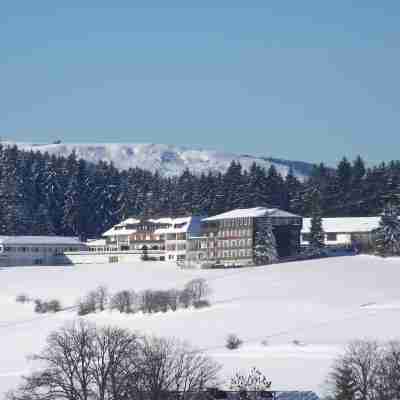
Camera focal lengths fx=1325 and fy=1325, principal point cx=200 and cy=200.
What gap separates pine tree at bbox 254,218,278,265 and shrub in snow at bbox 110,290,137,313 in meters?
24.9

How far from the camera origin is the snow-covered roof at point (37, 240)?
156 meters

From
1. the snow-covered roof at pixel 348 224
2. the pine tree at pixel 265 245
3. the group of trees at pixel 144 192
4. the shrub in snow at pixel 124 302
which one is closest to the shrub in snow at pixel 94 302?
the shrub in snow at pixel 124 302

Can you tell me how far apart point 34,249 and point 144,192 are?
30276 mm

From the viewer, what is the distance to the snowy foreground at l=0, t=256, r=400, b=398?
81750 mm

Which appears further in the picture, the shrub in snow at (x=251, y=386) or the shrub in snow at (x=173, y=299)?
the shrub in snow at (x=173, y=299)

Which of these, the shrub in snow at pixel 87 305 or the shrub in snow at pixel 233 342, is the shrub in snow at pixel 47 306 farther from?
the shrub in snow at pixel 233 342

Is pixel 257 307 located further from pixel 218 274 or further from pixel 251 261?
pixel 251 261

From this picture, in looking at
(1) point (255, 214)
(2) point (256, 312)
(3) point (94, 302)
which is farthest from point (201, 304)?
(1) point (255, 214)

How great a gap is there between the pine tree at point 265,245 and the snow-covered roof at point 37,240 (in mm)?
28366

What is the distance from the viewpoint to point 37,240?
158 m

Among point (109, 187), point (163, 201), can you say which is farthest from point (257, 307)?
point (109, 187)

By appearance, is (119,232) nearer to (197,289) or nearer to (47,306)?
(47,306)

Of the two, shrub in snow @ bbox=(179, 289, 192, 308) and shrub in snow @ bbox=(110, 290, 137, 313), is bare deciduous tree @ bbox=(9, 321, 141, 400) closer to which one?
shrub in snow @ bbox=(179, 289, 192, 308)

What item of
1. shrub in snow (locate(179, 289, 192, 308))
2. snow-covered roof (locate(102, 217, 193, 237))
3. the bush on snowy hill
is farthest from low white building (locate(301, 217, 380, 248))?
shrub in snow (locate(179, 289, 192, 308))
